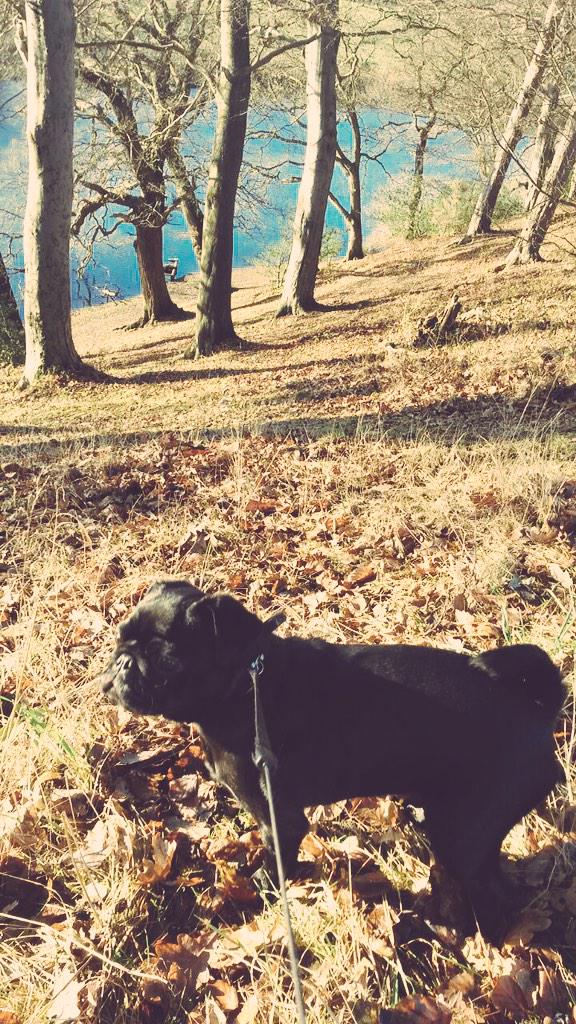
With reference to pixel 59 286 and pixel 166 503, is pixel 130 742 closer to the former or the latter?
pixel 166 503

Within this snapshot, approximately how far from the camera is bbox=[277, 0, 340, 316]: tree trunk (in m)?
12.7

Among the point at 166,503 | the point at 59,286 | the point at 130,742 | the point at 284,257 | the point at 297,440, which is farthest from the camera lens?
the point at 284,257

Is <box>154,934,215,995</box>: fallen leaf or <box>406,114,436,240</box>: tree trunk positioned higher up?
<box>406,114,436,240</box>: tree trunk

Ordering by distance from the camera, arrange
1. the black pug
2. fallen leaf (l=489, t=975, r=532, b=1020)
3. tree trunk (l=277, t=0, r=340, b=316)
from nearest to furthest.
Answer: fallen leaf (l=489, t=975, r=532, b=1020)
the black pug
tree trunk (l=277, t=0, r=340, b=316)

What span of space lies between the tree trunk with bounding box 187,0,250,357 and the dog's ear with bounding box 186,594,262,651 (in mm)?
12379

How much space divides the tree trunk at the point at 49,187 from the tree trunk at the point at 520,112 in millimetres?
7377

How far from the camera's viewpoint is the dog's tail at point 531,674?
2.08m

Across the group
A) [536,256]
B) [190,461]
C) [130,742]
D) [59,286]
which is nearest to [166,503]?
[190,461]

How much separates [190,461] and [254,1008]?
518 centimetres

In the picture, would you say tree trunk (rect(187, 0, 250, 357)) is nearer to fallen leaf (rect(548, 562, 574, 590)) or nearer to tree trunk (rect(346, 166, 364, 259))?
fallen leaf (rect(548, 562, 574, 590))

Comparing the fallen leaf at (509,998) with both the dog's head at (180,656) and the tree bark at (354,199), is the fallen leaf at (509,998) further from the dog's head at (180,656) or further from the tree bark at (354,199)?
the tree bark at (354,199)

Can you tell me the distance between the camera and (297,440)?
704cm

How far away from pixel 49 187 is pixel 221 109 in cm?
426

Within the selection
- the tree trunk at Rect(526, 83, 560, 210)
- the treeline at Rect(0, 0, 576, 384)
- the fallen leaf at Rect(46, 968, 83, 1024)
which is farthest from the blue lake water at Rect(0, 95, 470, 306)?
the fallen leaf at Rect(46, 968, 83, 1024)
